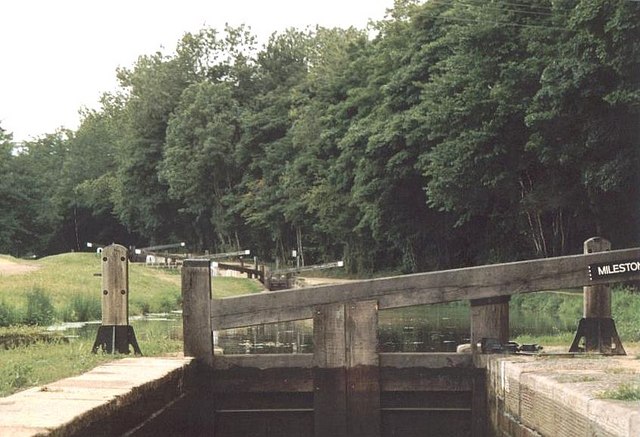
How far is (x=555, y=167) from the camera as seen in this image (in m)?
27.3

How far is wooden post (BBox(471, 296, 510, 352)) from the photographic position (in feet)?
29.0

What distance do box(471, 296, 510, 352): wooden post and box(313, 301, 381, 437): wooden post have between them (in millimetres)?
968

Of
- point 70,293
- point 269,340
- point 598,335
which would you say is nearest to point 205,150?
point 70,293

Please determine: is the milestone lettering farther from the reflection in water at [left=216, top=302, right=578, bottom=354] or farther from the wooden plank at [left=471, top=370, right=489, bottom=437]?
the reflection in water at [left=216, top=302, right=578, bottom=354]

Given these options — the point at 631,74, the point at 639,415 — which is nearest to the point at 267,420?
the point at 639,415

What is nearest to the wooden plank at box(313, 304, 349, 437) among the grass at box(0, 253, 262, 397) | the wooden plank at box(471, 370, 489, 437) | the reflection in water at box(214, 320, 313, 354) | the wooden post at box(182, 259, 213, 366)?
the wooden post at box(182, 259, 213, 366)

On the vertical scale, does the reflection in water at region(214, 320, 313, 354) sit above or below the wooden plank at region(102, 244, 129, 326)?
below

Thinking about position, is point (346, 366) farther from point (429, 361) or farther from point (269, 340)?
point (269, 340)

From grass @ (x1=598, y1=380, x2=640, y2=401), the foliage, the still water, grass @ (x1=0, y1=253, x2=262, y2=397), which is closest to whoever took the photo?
grass @ (x1=598, y1=380, x2=640, y2=401)

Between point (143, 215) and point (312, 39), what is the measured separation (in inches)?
737

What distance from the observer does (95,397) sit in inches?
242

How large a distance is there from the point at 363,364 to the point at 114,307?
2.56 m

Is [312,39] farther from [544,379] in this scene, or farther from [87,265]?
[544,379]

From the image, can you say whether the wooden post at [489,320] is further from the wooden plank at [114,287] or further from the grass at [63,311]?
the wooden plank at [114,287]
